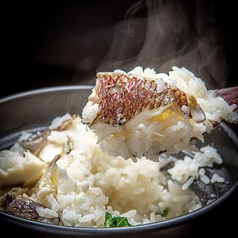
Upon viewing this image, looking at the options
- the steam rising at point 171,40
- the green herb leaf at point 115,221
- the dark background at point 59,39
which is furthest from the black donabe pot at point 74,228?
the dark background at point 59,39

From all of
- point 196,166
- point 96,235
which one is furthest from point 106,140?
point 196,166

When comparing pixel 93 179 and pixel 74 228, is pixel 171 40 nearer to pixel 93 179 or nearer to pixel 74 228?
pixel 93 179

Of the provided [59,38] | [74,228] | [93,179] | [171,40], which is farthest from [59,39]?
[74,228]

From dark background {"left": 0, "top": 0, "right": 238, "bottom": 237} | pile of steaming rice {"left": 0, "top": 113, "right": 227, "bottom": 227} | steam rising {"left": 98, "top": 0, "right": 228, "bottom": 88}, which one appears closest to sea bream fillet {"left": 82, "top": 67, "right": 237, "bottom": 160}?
pile of steaming rice {"left": 0, "top": 113, "right": 227, "bottom": 227}

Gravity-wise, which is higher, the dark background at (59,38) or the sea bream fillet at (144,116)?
the sea bream fillet at (144,116)

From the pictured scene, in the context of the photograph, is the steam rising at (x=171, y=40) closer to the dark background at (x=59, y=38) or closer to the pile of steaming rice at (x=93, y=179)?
the dark background at (x=59, y=38)
